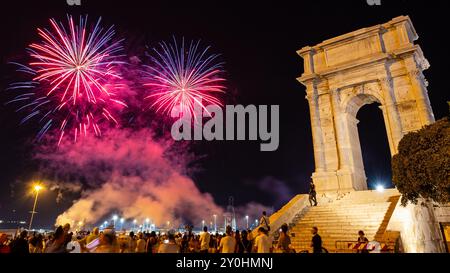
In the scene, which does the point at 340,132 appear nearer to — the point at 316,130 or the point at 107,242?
the point at 316,130

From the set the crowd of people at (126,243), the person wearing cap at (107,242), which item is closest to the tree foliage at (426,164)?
the crowd of people at (126,243)

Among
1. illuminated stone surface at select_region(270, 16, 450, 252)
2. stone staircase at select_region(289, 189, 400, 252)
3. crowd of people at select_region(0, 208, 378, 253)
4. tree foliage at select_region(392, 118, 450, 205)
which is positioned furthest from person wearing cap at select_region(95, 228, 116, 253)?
tree foliage at select_region(392, 118, 450, 205)

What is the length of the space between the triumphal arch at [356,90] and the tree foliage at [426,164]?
8.88 m

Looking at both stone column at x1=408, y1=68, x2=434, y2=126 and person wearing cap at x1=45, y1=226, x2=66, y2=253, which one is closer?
person wearing cap at x1=45, y1=226, x2=66, y2=253

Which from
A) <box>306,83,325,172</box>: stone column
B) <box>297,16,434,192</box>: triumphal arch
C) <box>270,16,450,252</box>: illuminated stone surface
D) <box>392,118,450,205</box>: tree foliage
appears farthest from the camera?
<box>306,83,325,172</box>: stone column

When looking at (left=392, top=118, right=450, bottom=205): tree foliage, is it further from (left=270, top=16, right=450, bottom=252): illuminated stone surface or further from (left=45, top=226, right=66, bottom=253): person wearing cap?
(left=45, top=226, right=66, bottom=253): person wearing cap

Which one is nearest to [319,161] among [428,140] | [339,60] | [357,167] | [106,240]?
[357,167]

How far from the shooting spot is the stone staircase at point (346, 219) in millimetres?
15942

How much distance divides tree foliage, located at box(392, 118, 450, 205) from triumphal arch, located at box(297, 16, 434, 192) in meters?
8.88

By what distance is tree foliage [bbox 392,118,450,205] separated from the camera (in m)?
13.8

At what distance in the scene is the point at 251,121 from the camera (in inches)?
→ 1147

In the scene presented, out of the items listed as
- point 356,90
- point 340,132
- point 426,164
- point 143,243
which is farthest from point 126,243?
point 356,90

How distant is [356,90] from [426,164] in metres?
14.8

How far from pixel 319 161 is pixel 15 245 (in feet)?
79.4
